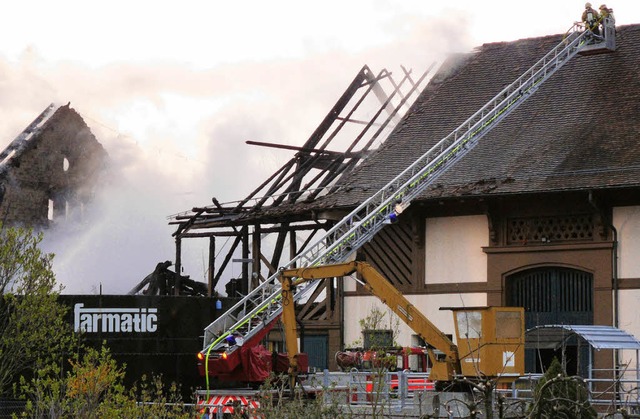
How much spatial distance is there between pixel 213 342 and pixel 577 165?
38.5 ft

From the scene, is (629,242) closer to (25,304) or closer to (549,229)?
(549,229)

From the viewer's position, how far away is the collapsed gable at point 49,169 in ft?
203

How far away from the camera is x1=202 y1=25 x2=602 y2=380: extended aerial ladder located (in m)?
36.0

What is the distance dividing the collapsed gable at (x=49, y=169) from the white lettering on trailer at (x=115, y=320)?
2827 cm

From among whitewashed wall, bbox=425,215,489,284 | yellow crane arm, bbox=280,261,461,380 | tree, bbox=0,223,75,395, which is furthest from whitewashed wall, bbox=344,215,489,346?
tree, bbox=0,223,75,395

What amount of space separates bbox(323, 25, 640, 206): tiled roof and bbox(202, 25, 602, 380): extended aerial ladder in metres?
0.66

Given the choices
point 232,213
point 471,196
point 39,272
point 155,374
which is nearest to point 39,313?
point 39,272

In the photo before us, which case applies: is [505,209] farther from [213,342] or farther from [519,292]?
[213,342]

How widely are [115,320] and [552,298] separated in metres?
12.7

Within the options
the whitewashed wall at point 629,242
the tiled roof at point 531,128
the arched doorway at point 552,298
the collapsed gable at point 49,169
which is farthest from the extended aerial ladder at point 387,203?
the collapsed gable at point 49,169

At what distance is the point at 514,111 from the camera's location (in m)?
43.8

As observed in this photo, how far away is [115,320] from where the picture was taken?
32.9 meters

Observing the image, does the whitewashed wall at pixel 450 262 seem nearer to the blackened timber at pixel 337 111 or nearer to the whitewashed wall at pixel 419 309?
the whitewashed wall at pixel 419 309

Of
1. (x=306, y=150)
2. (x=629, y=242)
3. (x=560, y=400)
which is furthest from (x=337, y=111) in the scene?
(x=560, y=400)
